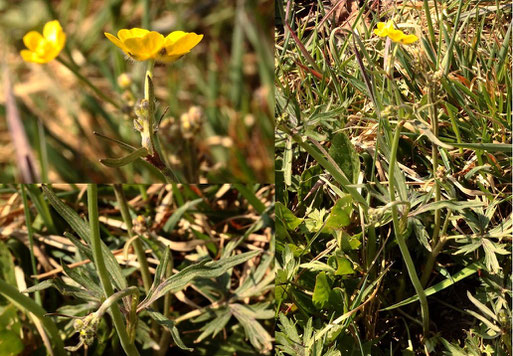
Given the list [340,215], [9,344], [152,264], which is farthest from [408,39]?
[9,344]

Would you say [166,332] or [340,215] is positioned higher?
[340,215]

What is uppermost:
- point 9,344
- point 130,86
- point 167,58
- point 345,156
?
point 167,58

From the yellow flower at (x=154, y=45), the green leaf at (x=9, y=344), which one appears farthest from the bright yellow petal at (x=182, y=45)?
the green leaf at (x=9, y=344)

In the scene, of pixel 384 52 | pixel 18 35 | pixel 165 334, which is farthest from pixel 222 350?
pixel 18 35

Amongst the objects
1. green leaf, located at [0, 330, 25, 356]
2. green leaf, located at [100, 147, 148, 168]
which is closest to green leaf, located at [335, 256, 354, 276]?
green leaf, located at [100, 147, 148, 168]

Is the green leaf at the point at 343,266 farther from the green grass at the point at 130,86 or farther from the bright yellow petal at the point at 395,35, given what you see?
the green grass at the point at 130,86

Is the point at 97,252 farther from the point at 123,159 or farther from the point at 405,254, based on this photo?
the point at 405,254
